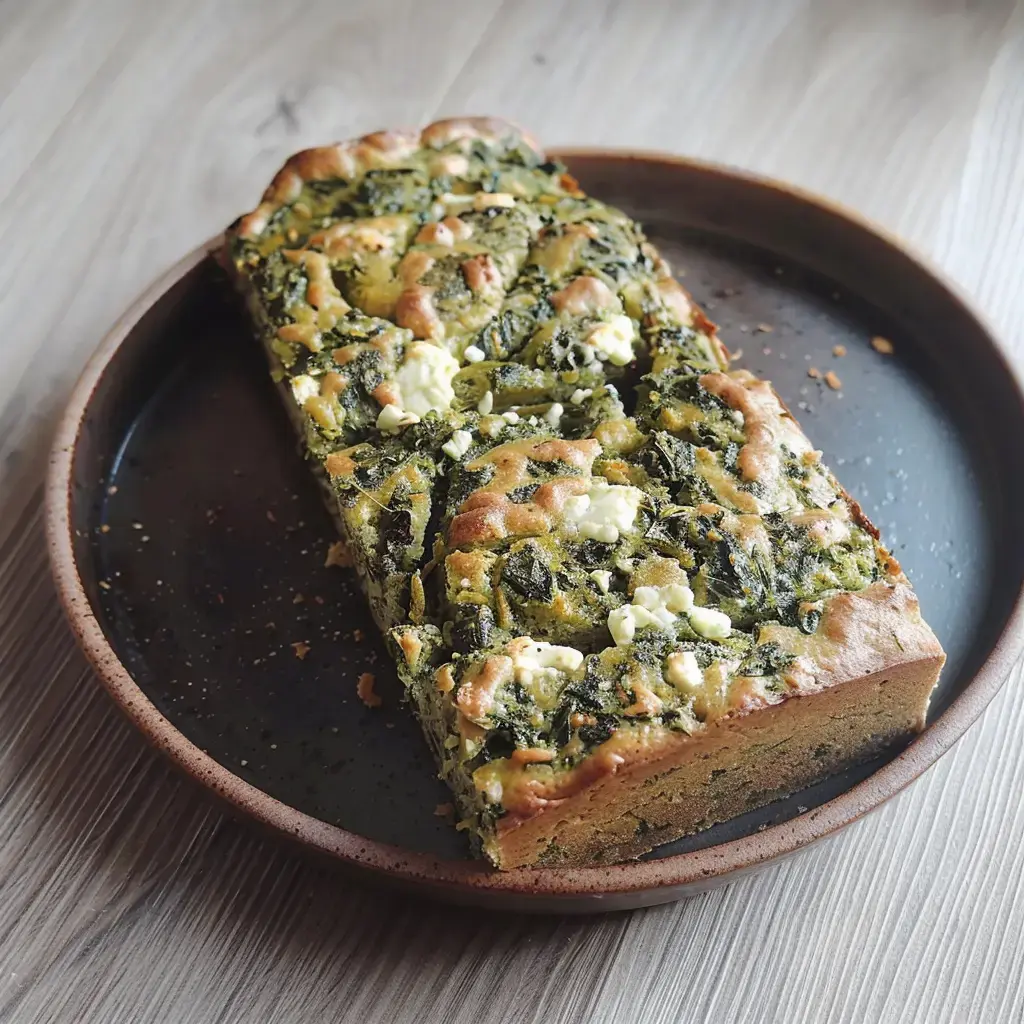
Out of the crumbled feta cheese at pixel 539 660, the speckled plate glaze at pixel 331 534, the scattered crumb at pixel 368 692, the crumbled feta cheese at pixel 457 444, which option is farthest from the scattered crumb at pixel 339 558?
the crumbled feta cheese at pixel 539 660

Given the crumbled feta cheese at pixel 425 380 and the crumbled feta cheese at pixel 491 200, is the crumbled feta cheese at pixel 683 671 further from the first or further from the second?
the crumbled feta cheese at pixel 491 200

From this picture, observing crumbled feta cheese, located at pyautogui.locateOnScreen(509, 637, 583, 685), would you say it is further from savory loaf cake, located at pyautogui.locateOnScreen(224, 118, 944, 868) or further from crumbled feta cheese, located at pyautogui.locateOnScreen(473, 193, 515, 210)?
crumbled feta cheese, located at pyautogui.locateOnScreen(473, 193, 515, 210)

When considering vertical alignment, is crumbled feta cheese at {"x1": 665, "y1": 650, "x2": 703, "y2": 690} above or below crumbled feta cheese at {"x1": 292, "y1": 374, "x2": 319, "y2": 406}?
below

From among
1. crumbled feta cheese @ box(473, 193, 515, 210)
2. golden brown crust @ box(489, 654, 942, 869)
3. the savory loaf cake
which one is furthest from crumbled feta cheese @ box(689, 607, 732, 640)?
crumbled feta cheese @ box(473, 193, 515, 210)

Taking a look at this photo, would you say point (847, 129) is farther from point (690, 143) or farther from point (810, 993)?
point (810, 993)

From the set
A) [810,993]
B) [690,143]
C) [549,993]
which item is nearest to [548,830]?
[549,993]

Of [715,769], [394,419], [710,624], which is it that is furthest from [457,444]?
[715,769]

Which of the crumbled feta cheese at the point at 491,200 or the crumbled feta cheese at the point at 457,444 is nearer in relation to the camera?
the crumbled feta cheese at the point at 457,444
